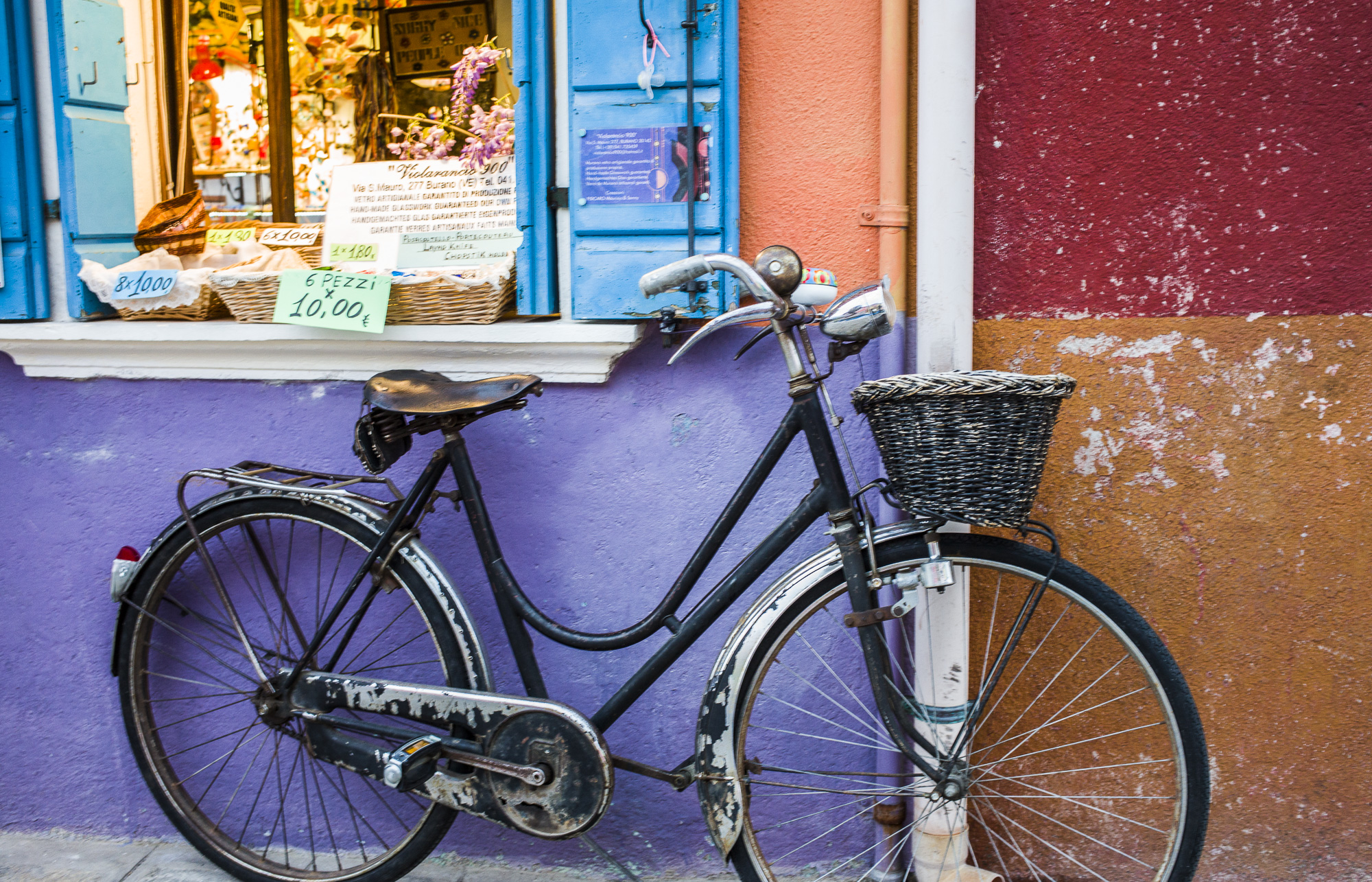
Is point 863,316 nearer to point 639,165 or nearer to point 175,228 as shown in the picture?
point 639,165

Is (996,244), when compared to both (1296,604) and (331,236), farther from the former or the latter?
(331,236)

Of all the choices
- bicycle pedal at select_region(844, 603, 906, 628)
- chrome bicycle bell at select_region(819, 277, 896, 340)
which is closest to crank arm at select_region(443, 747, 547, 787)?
bicycle pedal at select_region(844, 603, 906, 628)

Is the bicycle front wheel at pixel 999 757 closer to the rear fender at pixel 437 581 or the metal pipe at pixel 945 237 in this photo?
the metal pipe at pixel 945 237

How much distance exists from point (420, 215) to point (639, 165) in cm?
75

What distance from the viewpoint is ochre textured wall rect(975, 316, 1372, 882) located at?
7.59 ft

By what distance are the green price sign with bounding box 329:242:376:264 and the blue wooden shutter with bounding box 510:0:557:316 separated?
21.4 inches

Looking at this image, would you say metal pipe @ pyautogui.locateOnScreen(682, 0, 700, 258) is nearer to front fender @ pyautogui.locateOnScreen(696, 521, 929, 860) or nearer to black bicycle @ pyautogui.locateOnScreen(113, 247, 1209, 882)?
black bicycle @ pyautogui.locateOnScreen(113, 247, 1209, 882)

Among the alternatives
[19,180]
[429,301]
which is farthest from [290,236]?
[429,301]

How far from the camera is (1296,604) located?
2.36m

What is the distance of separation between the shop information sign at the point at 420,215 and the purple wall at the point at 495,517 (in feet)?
1.40

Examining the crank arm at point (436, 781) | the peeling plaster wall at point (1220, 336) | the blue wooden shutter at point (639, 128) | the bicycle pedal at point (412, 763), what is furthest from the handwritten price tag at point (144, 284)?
the peeling plaster wall at point (1220, 336)

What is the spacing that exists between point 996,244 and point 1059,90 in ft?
1.24

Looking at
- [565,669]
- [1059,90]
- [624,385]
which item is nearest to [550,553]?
[565,669]

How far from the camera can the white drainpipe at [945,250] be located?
2.20m
